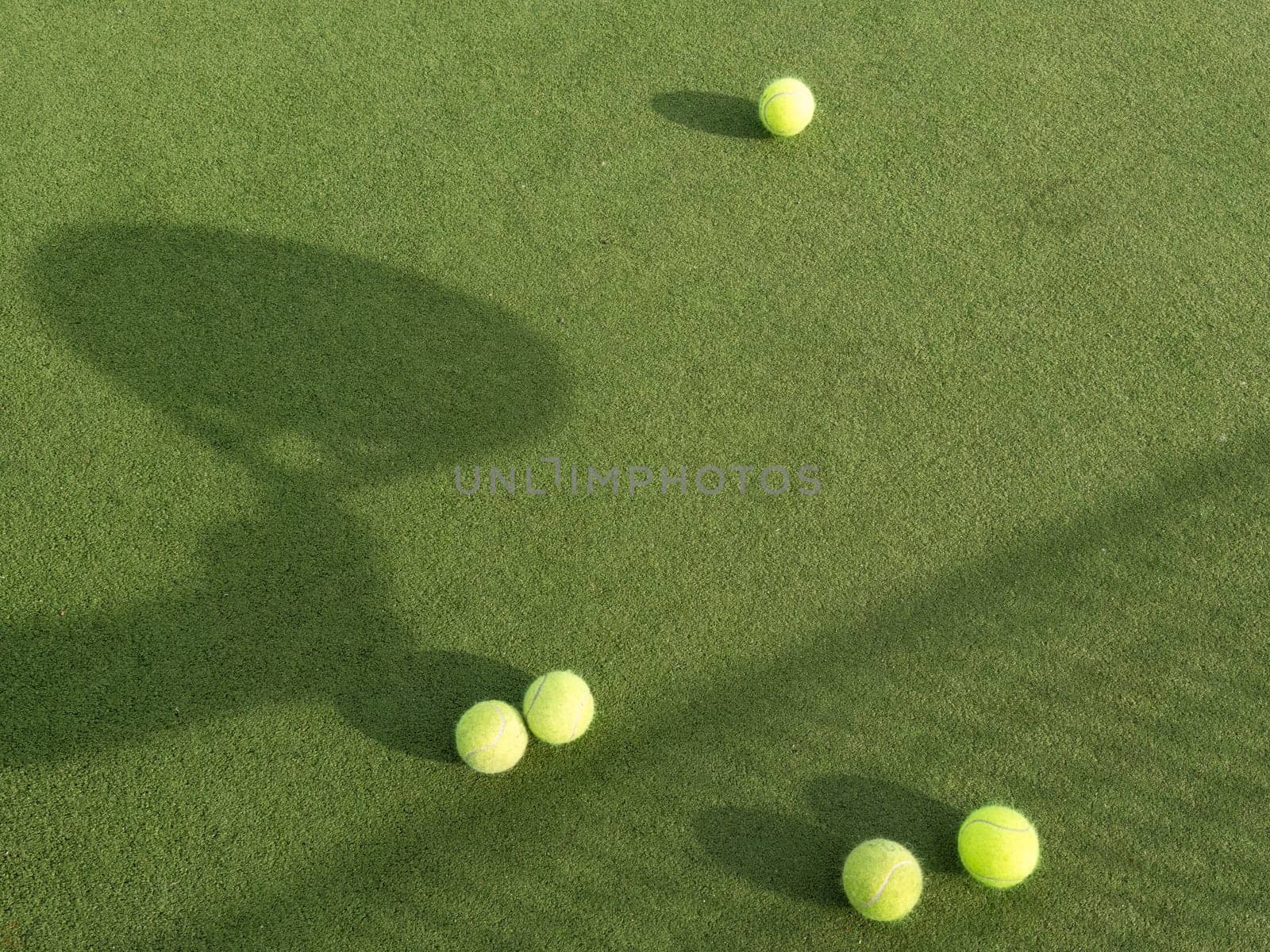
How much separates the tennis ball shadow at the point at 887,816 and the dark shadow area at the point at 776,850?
0.12 feet

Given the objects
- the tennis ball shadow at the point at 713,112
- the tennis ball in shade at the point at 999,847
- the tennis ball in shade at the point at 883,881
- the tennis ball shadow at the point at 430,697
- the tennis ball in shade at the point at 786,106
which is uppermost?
the tennis ball in shade at the point at 786,106

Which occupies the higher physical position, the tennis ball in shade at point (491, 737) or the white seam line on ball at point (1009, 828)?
the white seam line on ball at point (1009, 828)

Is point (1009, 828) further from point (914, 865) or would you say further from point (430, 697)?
point (430, 697)

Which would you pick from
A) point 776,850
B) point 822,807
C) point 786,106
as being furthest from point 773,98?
point 776,850

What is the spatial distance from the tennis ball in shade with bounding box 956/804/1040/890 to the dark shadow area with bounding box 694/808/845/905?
292 mm

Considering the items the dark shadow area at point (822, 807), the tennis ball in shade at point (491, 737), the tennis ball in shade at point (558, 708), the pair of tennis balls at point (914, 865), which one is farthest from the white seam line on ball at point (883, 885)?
the tennis ball in shade at point (491, 737)

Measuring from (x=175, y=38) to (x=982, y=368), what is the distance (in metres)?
3.01

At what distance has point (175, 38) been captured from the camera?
12.1 ft

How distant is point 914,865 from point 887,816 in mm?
154

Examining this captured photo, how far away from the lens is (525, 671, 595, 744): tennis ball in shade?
7.96 feet

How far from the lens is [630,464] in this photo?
9.43ft

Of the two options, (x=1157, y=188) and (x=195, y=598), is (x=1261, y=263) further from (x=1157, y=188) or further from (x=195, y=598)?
(x=195, y=598)

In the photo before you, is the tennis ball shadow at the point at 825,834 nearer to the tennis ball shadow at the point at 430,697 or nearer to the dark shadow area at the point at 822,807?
the dark shadow area at the point at 822,807

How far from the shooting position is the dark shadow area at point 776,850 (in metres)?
2.37
